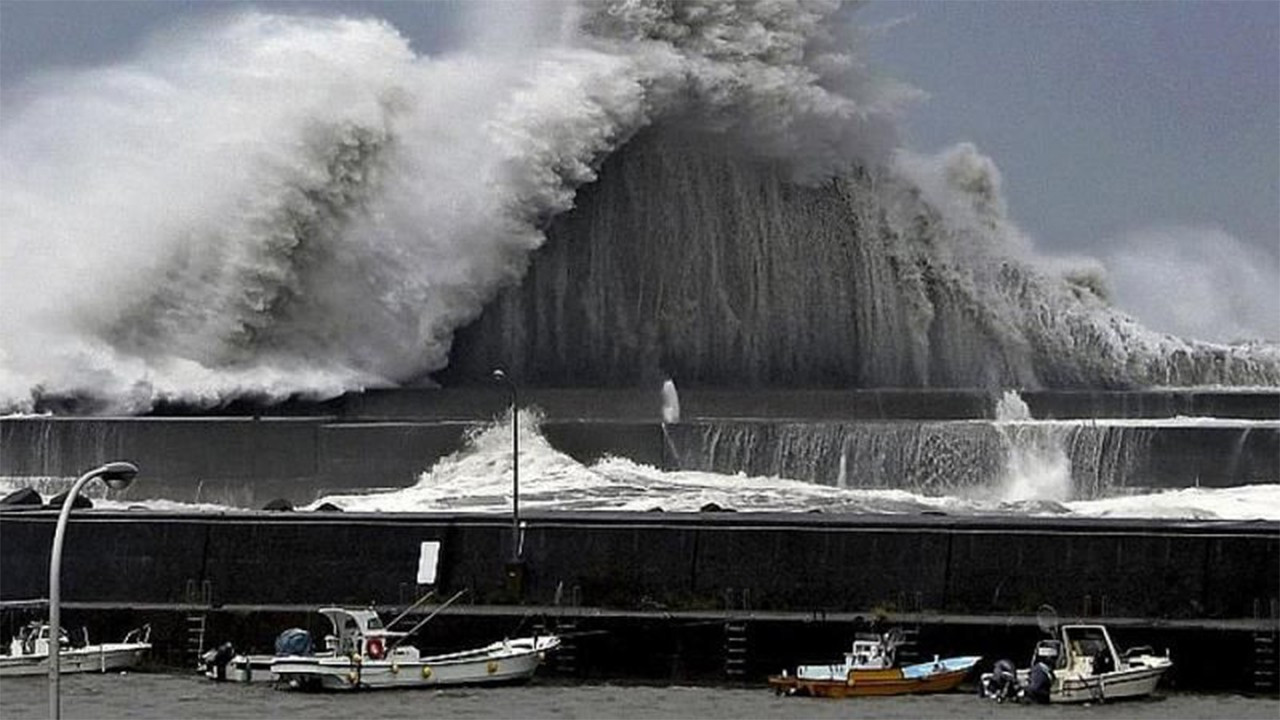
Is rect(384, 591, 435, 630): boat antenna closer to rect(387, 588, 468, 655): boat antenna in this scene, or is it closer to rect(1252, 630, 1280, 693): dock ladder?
rect(387, 588, 468, 655): boat antenna

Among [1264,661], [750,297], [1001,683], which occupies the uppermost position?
[750,297]

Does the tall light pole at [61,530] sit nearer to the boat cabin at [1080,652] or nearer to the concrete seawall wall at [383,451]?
the boat cabin at [1080,652]

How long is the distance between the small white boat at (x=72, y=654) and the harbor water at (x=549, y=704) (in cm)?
48

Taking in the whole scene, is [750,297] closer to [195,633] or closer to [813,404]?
[813,404]

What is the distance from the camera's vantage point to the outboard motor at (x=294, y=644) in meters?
22.8

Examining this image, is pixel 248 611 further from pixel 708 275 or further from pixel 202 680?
pixel 708 275

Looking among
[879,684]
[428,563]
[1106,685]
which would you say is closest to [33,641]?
[428,563]

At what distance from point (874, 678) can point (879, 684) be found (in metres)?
0.07

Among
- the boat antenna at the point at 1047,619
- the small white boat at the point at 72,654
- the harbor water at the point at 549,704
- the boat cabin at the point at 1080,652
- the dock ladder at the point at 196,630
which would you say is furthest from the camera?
the dock ladder at the point at 196,630

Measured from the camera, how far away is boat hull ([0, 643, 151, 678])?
23125 mm

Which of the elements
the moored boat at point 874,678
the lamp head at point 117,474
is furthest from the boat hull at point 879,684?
the lamp head at point 117,474

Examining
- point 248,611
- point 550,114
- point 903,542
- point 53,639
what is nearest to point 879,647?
point 903,542

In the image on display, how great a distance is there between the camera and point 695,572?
23359 millimetres

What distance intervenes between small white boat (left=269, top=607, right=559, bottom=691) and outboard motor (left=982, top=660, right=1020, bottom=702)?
3642mm
